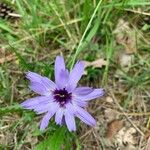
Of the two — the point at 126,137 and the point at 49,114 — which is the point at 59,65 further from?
the point at 126,137

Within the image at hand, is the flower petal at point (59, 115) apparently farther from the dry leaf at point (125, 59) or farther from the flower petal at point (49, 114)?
the dry leaf at point (125, 59)

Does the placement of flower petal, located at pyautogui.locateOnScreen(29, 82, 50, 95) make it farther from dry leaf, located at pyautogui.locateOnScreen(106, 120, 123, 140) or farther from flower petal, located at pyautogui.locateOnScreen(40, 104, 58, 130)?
dry leaf, located at pyautogui.locateOnScreen(106, 120, 123, 140)

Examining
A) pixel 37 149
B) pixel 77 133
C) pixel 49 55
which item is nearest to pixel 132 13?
pixel 49 55

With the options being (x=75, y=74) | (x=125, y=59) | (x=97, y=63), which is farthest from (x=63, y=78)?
(x=125, y=59)

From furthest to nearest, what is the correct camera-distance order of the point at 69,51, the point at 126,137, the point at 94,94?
the point at 69,51 → the point at 126,137 → the point at 94,94

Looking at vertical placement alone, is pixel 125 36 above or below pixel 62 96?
above

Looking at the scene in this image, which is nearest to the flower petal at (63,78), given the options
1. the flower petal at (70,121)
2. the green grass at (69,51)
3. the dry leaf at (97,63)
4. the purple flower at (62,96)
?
the purple flower at (62,96)
